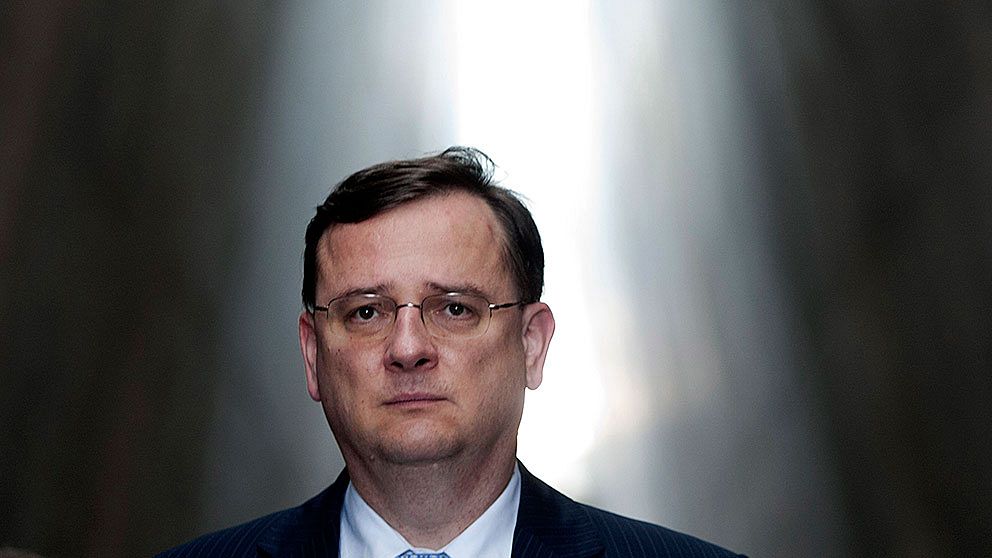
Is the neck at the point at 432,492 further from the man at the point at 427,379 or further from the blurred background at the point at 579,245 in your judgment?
the blurred background at the point at 579,245

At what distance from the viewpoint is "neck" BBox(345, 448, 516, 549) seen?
2.90ft

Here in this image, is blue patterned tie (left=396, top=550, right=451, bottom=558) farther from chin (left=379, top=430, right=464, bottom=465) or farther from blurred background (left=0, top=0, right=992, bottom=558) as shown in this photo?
blurred background (left=0, top=0, right=992, bottom=558)

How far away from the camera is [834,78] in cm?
155

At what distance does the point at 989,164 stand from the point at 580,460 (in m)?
0.51

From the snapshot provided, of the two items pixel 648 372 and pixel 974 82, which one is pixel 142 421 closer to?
pixel 648 372

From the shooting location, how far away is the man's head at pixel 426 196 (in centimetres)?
92

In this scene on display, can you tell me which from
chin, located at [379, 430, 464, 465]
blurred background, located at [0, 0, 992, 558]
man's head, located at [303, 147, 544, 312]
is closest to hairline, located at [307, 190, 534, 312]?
man's head, located at [303, 147, 544, 312]

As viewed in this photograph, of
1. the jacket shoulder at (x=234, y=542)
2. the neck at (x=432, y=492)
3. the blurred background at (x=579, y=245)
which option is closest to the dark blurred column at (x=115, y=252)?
the blurred background at (x=579, y=245)

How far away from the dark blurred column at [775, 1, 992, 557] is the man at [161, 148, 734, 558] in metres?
0.53

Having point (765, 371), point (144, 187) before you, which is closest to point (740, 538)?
point (765, 371)

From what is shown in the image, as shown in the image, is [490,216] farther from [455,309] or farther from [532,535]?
[532,535]

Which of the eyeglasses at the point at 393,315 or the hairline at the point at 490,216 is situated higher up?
the hairline at the point at 490,216

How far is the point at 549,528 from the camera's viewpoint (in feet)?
2.99

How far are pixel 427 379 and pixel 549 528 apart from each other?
0.43ft
